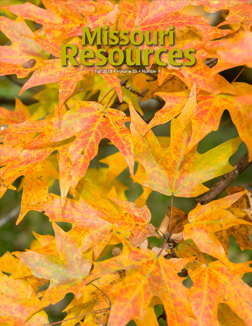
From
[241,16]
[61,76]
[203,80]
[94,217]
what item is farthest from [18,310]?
[241,16]

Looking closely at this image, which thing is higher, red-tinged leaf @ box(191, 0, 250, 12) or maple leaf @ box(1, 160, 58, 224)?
red-tinged leaf @ box(191, 0, 250, 12)

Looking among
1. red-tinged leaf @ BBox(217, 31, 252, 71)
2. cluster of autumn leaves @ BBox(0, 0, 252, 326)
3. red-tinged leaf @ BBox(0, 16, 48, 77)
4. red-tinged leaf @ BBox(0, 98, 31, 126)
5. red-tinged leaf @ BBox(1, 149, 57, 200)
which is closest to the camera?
red-tinged leaf @ BBox(217, 31, 252, 71)

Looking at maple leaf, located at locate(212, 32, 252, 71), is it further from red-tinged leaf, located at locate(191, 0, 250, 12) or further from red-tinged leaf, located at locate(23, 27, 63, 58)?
red-tinged leaf, located at locate(23, 27, 63, 58)

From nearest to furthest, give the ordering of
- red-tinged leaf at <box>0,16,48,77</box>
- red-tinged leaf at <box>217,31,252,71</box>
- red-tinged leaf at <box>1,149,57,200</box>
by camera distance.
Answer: red-tinged leaf at <box>217,31,252,71</box>
red-tinged leaf at <box>1,149,57,200</box>
red-tinged leaf at <box>0,16,48,77</box>

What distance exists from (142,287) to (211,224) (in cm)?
19

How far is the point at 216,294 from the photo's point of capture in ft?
1.79

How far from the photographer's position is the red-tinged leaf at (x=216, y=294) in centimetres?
52

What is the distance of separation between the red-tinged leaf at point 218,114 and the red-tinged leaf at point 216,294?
25cm

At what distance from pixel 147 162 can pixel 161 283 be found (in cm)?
24

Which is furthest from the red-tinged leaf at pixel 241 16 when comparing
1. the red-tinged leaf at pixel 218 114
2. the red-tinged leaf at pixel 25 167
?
the red-tinged leaf at pixel 25 167

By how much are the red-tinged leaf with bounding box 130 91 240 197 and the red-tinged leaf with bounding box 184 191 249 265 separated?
0.16 ft

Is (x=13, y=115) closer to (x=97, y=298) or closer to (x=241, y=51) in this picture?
(x=97, y=298)

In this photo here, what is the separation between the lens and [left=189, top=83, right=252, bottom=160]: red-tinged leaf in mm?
576

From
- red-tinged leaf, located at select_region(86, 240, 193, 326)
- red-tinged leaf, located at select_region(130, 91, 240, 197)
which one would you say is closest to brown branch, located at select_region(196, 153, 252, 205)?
red-tinged leaf, located at select_region(130, 91, 240, 197)
